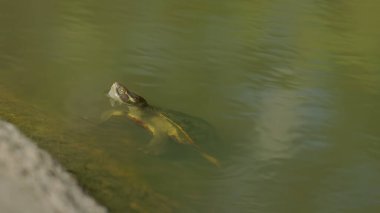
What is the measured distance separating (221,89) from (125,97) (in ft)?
4.83

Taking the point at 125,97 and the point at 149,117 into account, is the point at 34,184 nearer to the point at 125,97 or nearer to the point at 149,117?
the point at 149,117

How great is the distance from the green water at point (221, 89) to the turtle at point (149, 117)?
94 millimetres

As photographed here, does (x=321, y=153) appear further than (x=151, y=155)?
Yes

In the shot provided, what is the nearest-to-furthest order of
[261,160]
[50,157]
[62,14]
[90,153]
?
[50,157], [90,153], [261,160], [62,14]

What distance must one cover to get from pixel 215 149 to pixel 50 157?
166 centimetres

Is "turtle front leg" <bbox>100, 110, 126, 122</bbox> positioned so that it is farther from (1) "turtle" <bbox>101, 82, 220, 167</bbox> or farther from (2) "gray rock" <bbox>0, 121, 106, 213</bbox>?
(2) "gray rock" <bbox>0, 121, 106, 213</bbox>

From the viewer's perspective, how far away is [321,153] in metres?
6.26

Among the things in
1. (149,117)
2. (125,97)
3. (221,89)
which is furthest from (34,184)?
(221,89)

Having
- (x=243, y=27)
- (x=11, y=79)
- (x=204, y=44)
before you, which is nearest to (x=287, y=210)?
(x=11, y=79)

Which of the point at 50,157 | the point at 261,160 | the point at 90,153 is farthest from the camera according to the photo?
the point at 261,160

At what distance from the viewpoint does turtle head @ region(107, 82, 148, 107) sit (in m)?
6.47

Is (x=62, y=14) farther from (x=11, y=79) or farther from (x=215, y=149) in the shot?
(x=215, y=149)

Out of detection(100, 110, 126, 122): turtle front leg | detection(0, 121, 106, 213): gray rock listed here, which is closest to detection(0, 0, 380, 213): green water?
detection(100, 110, 126, 122): turtle front leg

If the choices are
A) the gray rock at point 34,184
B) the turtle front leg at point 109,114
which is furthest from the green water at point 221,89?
the gray rock at point 34,184
